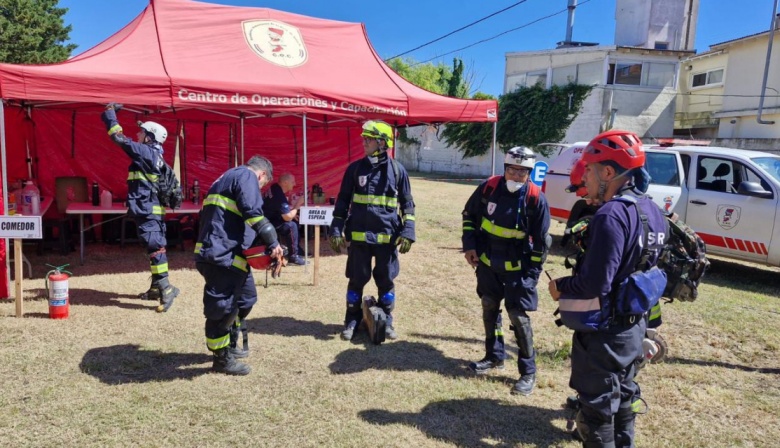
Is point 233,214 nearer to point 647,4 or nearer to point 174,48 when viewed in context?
point 174,48

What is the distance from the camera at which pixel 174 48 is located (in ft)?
23.3

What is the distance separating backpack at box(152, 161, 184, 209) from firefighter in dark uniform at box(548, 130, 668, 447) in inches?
186

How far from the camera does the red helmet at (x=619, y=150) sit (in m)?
2.43

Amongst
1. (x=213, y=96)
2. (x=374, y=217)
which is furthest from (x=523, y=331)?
(x=213, y=96)

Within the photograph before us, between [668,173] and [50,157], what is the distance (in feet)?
33.7

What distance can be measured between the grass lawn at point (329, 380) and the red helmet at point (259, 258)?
942mm

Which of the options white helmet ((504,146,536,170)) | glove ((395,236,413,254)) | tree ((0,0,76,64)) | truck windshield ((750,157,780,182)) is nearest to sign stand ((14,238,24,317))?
glove ((395,236,413,254))

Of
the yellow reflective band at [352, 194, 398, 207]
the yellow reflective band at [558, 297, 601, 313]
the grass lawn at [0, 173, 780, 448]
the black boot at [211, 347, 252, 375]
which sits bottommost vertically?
the grass lawn at [0, 173, 780, 448]

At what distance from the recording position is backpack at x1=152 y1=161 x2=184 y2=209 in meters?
5.74

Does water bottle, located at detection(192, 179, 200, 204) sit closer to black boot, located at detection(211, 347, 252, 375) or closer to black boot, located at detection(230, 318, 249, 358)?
black boot, located at detection(230, 318, 249, 358)

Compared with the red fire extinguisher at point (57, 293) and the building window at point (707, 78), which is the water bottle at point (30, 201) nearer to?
the red fire extinguisher at point (57, 293)

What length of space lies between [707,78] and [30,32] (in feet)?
116

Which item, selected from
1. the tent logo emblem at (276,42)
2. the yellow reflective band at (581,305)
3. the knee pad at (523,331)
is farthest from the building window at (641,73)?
the yellow reflective band at (581,305)

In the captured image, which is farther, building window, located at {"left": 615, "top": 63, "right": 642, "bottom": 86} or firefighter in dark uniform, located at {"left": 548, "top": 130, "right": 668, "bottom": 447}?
building window, located at {"left": 615, "top": 63, "right": 642, "bottom": 86}
